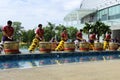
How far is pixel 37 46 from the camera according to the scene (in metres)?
18.2

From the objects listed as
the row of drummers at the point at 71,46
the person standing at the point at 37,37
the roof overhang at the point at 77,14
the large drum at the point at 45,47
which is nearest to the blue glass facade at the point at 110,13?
the roof overhang at the point at 77,14

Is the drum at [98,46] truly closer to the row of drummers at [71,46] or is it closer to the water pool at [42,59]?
the row of drummers at [71,46]

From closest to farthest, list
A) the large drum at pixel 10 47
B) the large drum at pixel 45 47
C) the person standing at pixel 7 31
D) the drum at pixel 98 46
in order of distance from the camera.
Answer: the large drum at pixel 10 47 < the person standing at pixel 7 31 < the large drum at pixel 45 47 < the drum at pixel 98 46

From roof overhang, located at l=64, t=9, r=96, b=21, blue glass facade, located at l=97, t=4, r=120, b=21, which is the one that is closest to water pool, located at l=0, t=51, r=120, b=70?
blue glass facade, located at l=97, t=4, r=120, b=21

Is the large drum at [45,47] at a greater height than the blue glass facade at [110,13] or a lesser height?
lesser

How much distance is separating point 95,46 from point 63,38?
6.74 feet

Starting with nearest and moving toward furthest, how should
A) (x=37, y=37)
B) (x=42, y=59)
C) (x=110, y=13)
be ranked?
(x=42, y=59), (x=37, y=37), (x=110, y=13)

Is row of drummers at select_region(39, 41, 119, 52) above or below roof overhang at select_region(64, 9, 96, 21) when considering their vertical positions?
below

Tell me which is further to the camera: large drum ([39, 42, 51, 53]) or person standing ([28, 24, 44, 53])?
person standing ([28, 24, 44, 53])

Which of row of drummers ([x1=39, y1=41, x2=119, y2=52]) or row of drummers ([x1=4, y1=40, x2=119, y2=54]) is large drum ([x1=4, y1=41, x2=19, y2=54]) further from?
row of drummers ([x1=39, y1=41, x2=119, y2=52])

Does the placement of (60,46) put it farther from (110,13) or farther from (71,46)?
(110,13)

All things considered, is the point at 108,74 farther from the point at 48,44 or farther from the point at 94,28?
the point at 94,28

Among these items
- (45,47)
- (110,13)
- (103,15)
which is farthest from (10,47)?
(103,15)

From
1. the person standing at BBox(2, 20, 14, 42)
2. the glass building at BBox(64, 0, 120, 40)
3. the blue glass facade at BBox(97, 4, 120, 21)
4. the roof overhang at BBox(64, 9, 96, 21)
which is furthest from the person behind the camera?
the roof overhang at BBox(64, 9, 96, 21)
